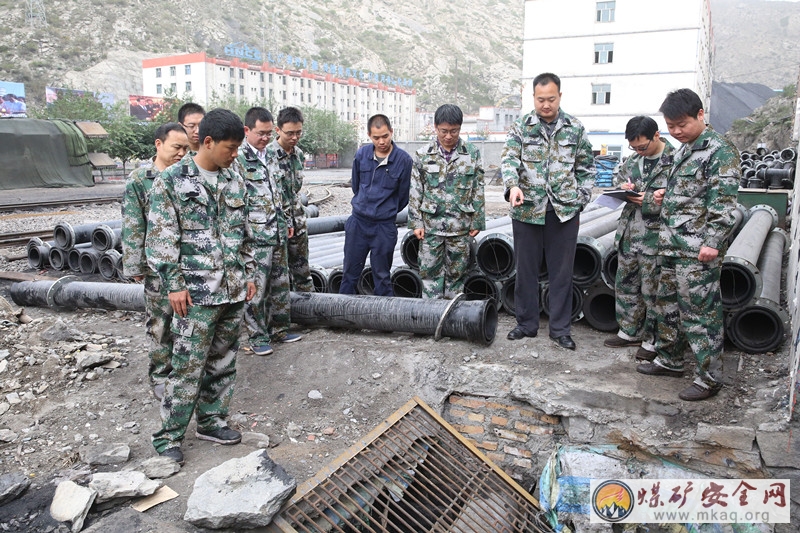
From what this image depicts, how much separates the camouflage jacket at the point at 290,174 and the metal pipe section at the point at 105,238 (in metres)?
3.40

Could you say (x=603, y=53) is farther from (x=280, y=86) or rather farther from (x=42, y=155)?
(x=280, y=86)

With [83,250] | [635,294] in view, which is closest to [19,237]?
[83,250]

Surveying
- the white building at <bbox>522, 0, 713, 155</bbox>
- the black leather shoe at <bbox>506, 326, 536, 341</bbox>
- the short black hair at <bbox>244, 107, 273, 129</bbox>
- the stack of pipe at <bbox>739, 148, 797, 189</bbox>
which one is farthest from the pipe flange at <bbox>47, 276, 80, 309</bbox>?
the white building at <bbox>522, 0, 713, 155</bbox>

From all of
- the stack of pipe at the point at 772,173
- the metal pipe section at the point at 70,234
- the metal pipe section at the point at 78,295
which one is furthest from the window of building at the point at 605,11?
the metal pipe section at the point at 78,295

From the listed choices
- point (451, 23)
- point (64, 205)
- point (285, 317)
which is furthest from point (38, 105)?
point (451, 23)

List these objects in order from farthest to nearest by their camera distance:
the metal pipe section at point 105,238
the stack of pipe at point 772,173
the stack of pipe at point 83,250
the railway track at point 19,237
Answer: the stack of pipe at point 772,173
the railway track at point 19,237
the metal pipe section at point 105,238
the stack of pipe at point 83,250

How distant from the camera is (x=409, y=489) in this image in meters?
3.58

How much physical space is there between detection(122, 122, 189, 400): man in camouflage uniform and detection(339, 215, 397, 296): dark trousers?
62.9 inches

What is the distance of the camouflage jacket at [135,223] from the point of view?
3.61 metres

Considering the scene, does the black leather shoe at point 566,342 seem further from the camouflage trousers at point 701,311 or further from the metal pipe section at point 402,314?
the camouflage trousers at point 701,311

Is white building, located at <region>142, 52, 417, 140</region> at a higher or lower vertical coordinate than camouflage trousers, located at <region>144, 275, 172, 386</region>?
higher

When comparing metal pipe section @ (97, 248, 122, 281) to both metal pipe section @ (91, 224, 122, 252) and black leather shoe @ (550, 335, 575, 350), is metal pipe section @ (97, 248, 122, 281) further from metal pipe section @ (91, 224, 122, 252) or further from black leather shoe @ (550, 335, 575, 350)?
black leather shoe @ (550, 335, 575, 350)

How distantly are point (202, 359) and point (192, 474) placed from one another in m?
0.59

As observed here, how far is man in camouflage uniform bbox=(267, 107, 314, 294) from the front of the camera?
4.62 meters
